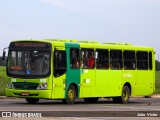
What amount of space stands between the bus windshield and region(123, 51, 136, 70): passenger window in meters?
5.95

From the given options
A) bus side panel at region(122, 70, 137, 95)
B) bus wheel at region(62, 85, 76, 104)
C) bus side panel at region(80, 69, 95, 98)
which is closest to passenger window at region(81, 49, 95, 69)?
bus side panel at region(80, 69, 95, 98)

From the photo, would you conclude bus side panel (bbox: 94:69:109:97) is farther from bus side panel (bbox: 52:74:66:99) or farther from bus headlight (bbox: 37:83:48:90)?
bus headlight (bbox: 37:83:48:90)

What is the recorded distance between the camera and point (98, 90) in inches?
1302

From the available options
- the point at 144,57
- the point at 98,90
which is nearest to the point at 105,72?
the point at 98,90

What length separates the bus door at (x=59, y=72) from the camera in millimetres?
30161

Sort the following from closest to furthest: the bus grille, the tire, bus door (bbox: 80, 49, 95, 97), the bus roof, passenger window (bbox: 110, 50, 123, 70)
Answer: the bus grille < the bus roof < bus door (bbox: 80, 49, 95, 97) < passenger window (bbox: 110, 50, 123, 70) < the tire

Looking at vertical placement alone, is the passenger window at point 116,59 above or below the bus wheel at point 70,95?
above

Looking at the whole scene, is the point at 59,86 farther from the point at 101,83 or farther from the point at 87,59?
the point at 101,83

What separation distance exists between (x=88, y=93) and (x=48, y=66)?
3.19m

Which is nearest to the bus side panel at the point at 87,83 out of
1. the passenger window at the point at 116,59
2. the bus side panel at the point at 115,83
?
the bus side panel at the point at 115,83

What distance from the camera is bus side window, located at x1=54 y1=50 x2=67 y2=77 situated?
1190 inches

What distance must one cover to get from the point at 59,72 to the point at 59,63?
1.28 feet

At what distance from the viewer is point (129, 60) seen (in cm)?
3509

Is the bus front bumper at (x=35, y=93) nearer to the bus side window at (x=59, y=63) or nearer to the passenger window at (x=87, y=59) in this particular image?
the bus side window at (x=59, y=63)
